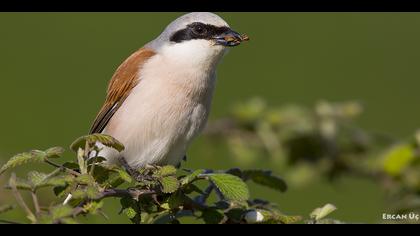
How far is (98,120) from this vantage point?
142 inches

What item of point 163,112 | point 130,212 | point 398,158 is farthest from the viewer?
point 163,112

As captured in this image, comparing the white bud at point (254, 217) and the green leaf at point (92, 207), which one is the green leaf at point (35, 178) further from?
the white bud at point (254, 217)

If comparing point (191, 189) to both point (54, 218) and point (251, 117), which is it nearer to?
point (54, 218)

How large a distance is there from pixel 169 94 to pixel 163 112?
0.30 feet

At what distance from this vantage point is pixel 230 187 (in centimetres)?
217

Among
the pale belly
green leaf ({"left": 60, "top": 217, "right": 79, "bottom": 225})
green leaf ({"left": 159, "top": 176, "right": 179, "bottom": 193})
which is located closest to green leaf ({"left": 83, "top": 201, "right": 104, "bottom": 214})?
green leaf ({"left": 60, "top": 217, "right": 79, "bottom": 225})

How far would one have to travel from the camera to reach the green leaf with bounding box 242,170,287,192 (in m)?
2.64

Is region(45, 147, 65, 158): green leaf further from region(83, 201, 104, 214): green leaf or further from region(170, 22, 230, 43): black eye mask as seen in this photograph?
region(170, 22, 230, 43): black eye mask

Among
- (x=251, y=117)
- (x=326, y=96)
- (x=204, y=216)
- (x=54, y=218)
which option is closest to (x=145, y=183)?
(x=204, y=216)

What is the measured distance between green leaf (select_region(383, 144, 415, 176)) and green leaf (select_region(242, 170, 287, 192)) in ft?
1.78

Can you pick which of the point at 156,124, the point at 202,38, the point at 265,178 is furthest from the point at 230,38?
the point at 265,178

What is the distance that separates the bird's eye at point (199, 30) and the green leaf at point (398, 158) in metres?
1.06

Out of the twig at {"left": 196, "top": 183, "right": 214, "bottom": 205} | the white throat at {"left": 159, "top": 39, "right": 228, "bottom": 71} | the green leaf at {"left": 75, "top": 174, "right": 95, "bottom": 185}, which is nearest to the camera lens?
the green leaf at {"left": 75, "top": 174, "right": 95, "bottom": 185}

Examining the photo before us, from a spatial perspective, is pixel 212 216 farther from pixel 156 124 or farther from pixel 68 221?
pixel 156 124
